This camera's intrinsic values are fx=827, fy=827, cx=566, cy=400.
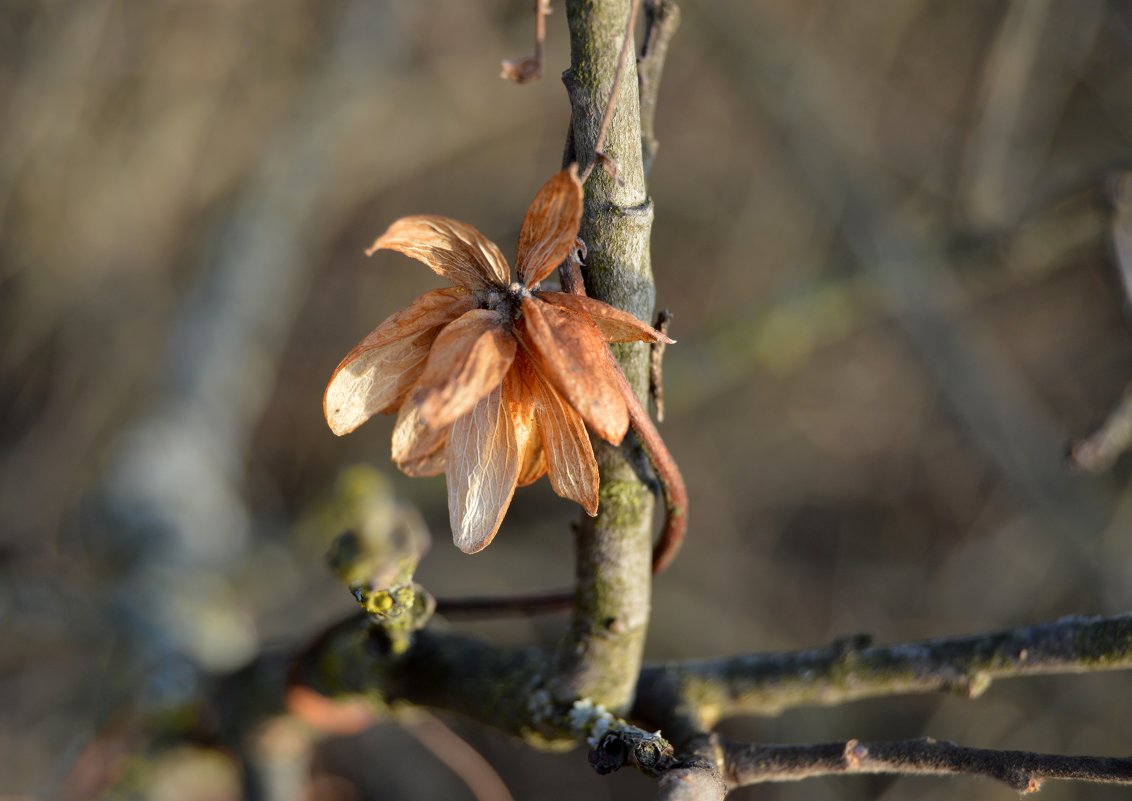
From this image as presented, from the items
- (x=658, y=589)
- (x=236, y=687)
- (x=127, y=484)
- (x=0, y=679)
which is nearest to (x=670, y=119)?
(x=658, y=589)

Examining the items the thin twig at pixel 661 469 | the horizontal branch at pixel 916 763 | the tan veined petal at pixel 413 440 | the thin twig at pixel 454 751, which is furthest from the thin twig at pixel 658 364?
the thin twig at pixel 454 751

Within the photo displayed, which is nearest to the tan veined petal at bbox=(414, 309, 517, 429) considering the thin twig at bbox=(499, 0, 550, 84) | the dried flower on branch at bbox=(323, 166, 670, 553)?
the dried flower on branch at bbox=(323, 166, 670, 553)

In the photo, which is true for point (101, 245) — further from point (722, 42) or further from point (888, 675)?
point (888, 675)

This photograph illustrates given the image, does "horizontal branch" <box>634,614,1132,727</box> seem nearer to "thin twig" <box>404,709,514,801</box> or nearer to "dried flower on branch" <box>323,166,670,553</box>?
"dried flower on branch" <box>323,166,670,553</box>

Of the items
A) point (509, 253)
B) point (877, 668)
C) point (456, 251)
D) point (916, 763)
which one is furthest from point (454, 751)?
point (509, 253)

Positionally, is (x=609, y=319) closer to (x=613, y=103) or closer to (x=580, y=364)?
(x=580, y=364)

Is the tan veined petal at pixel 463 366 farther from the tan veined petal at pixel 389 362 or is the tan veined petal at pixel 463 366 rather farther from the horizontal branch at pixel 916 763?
the horizontal branch at pixel 916 763
